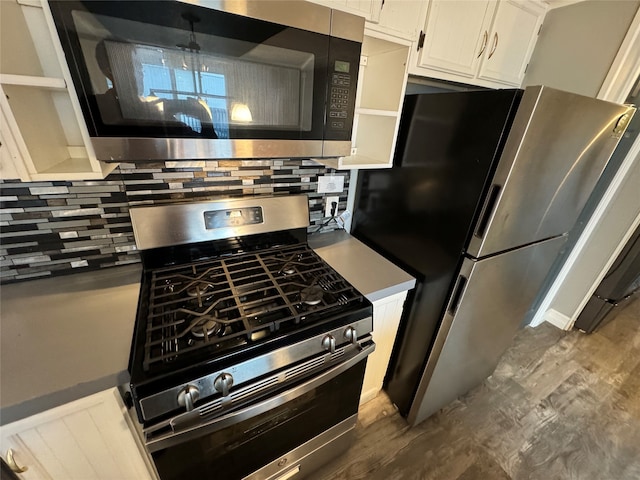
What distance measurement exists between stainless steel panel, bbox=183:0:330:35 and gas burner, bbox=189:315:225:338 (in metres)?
0.79

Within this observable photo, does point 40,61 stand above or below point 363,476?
above

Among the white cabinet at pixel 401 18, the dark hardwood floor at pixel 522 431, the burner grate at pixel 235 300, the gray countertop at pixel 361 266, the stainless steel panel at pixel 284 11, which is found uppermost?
the white cabinet at pixel 401 18

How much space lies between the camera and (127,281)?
1010mm

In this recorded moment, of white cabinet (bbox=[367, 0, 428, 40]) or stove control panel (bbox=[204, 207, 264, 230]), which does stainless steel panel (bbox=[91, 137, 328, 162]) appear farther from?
white cabinet (bbox=[367, 0, 428, 40])

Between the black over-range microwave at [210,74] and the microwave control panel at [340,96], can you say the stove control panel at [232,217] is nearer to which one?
the black over-range microwave at [210,74]

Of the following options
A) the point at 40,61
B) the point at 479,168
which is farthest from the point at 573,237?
the point at 40,61

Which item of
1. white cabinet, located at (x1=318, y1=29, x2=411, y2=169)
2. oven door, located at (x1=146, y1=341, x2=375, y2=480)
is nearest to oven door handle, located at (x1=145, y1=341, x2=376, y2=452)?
oven door, located at (x1=146, y1=341, x2=375, y2=480)

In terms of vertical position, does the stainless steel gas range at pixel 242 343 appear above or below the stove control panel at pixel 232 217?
below

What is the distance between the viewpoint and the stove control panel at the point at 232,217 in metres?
1.09

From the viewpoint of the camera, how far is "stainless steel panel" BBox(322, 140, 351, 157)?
0.94 metres

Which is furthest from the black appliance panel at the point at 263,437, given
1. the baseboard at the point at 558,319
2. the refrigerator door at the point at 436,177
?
the baseboard at the point at 558,319

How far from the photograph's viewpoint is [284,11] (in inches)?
28.9

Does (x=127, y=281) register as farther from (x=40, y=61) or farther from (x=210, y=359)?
(x=40, y=61)

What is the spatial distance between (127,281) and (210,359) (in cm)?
54
